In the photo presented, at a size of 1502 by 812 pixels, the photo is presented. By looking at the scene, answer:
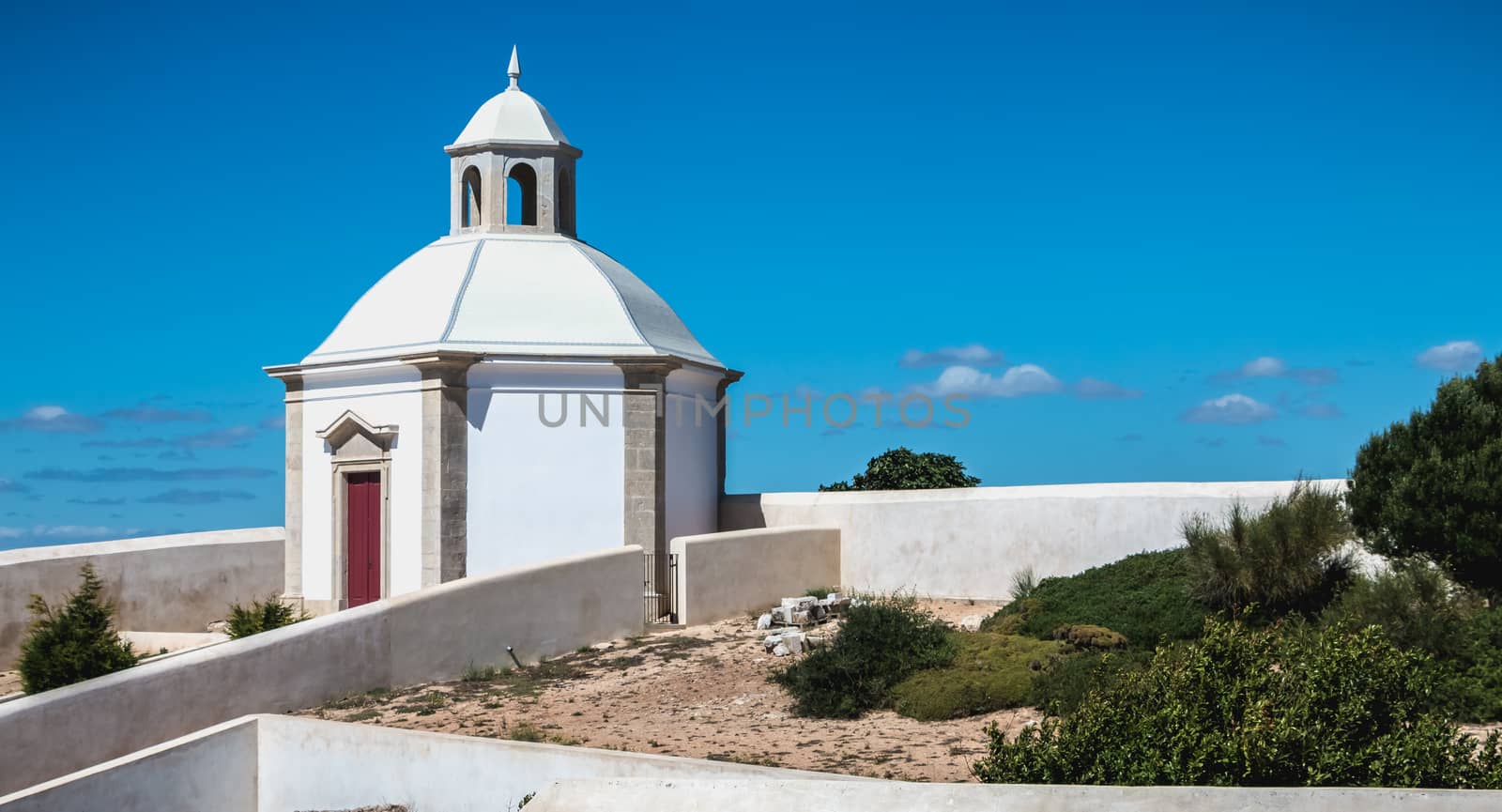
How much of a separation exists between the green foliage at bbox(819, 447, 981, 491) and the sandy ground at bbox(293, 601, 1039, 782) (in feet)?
43.9

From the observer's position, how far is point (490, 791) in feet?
31.1

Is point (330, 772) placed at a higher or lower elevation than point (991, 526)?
lower

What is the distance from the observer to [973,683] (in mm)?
12258

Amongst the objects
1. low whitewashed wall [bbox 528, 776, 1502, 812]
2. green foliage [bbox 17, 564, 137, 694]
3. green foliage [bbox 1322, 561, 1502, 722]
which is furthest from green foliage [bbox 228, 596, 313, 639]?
green foliage [bbox 1322, 561, 1502, 722]

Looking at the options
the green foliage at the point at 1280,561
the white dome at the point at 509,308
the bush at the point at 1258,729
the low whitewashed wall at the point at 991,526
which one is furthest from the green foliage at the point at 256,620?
the green foliage at the point at 1280,561

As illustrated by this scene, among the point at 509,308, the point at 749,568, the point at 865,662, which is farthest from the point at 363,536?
the point at 865,662

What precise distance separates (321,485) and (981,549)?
34.8 ft

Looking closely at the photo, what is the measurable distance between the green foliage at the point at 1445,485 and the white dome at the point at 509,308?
10.3m

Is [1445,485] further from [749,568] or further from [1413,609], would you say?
[749,568]

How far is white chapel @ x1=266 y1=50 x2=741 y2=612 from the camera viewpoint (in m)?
20.4

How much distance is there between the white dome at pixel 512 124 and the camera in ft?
79.6

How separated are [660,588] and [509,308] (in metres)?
5.13

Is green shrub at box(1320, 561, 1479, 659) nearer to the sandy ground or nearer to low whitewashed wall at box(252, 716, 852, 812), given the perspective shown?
the sandy ground

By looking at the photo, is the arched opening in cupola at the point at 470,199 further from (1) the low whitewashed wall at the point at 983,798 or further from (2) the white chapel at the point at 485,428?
(1) the low whitewashed wall at the point at 983,798
